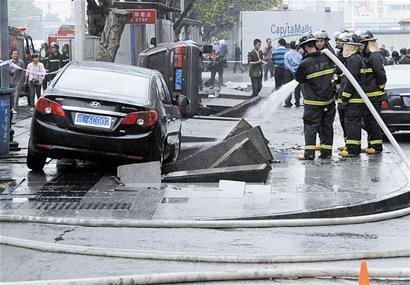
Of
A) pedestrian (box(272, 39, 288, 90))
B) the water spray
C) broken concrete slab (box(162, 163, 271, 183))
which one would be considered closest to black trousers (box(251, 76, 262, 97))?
pedestrian (box(272, 39, 288, 90))

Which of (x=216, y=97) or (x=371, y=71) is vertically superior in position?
(x=371, y=71)

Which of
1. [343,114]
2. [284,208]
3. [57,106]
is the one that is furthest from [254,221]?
[343,114]

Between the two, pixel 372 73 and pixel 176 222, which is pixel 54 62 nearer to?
pixel 372 73

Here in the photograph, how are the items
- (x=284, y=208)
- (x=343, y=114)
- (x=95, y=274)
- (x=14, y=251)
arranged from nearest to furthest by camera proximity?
(x=95, y=274)
(x=14, y=251)
(x=284, y=208)
(x=343, y=114)

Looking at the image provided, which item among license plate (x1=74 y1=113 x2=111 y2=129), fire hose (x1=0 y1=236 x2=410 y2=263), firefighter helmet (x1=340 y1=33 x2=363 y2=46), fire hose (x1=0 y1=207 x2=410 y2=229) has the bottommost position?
fire hose (x1=0 y1=207 x2=410 y2=229)

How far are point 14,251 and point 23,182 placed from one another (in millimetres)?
3442

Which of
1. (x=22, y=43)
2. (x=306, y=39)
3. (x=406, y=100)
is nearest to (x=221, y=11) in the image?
(x=22, y=43)

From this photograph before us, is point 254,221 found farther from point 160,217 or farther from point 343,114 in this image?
point 343,114

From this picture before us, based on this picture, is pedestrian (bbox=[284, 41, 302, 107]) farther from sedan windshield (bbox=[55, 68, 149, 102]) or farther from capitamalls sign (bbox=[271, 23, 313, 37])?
capitamalls sign (bbox=[271, 23, 313, 37])

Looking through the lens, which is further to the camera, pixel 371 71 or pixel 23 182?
pixel 371 71

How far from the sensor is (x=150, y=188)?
403 inches

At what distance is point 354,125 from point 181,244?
6.01 metres

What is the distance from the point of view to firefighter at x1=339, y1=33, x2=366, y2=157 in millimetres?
12828

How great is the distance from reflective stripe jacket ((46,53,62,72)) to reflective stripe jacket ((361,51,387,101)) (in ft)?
53.8
